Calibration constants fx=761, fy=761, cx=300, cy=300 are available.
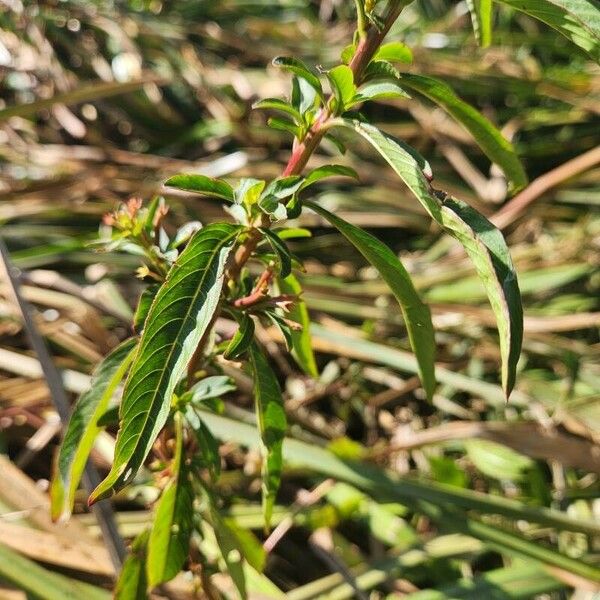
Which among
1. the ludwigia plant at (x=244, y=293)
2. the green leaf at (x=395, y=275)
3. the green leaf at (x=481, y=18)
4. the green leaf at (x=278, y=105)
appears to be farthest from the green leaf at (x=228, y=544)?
the green leaf at (x=481, y=18)

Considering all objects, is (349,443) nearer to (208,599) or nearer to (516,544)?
(516,544)

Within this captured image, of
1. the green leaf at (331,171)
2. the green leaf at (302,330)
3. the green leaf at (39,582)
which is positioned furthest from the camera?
the green leaf at (39,582)

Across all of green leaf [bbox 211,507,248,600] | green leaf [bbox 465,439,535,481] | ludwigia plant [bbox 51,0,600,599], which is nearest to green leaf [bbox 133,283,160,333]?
ludwigia plant [bbox 51,0,600,599]

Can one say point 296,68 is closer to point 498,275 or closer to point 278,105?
point 278,105

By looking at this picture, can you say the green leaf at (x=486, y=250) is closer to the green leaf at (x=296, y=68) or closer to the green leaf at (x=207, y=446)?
the green leaf at (x=296, y=68)

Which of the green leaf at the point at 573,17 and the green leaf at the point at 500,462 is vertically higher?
the green leaf at the point at 573,17

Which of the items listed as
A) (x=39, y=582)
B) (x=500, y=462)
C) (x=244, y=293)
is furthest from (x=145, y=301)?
(x=500, y=462)
